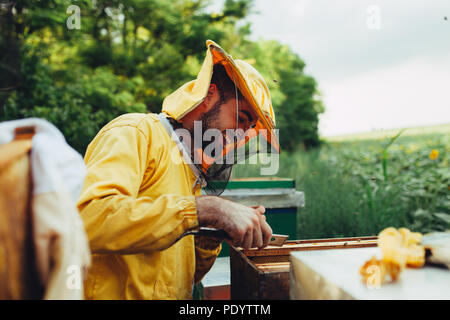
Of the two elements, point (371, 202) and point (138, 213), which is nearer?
point (138, 213)

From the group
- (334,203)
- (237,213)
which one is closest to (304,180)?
(334,203)

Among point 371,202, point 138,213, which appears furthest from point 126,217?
point 371,202

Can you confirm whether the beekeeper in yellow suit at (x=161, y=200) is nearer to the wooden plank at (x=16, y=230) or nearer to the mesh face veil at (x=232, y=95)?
the mesh face veil at (x=232, y=95)

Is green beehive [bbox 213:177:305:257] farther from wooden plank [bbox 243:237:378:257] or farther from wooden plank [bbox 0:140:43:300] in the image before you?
wooden plank [bbox 0:140:43:300]

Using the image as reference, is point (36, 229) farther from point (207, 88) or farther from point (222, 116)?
point (222, 116)

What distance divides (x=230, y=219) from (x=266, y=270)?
0.72 ft

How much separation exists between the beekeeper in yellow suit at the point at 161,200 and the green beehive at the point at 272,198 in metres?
0.93

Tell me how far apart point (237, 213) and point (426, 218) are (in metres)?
4.00

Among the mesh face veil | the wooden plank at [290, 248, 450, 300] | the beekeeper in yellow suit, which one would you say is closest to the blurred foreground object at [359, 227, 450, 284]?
the wooden plank at [290, 248, 450, 300]

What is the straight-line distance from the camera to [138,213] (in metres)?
1.07

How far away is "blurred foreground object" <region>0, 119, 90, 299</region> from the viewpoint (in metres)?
0.58

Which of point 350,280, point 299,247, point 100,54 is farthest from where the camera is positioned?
point 100,54

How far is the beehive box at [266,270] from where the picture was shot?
3.53ft
